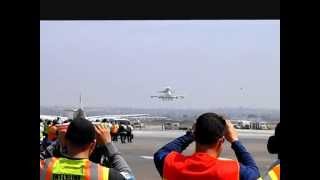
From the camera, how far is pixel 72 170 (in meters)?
2.34

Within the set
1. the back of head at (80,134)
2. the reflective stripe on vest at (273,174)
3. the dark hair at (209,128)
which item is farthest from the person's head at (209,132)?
the back of head at (80,134)

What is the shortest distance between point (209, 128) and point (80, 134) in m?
0.59

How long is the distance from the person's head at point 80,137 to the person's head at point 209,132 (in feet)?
1.60

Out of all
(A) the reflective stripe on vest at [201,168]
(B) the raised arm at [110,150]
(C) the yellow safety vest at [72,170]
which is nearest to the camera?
(A) the reflective stripe on vest at [201,168]

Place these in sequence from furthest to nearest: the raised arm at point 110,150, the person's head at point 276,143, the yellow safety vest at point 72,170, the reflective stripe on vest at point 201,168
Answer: the raised arm at point 110,150, the yellow safety vest at point 72,170, the reflective stripe on vest at point 201,168, the person's head at point 276,143

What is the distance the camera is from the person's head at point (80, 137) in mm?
2363

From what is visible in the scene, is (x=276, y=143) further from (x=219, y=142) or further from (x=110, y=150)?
(x=110, y=150)

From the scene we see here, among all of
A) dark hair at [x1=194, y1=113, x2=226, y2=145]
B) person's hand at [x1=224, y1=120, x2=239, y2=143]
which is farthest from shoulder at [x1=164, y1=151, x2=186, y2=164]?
person's hand at [x1=224, y1=120, x2=239, y2=143]

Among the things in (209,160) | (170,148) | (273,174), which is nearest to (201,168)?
(209,160)

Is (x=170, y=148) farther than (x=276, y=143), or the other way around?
(x=170, y=148)

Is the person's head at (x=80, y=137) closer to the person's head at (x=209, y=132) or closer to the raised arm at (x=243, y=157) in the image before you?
the person's head at (x=209, y=132)
